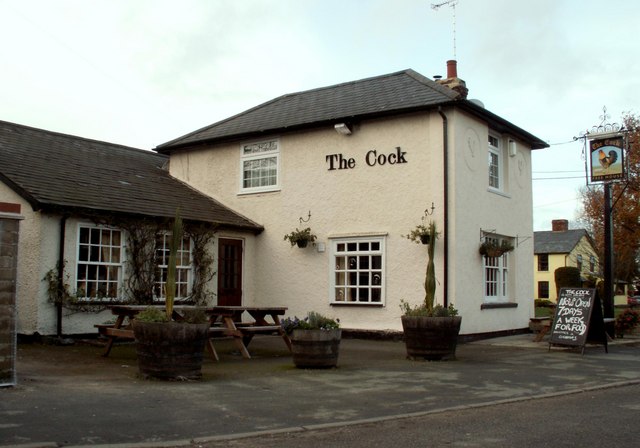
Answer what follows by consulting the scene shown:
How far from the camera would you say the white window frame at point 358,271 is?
15969 mm

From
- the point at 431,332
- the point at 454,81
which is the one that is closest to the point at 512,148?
the point at 454,81

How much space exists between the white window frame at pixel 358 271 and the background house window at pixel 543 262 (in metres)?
44.9

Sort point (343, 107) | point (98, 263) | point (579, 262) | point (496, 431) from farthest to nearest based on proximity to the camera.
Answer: point (579, 262) < point (343, 107) < point (98, 263) < point (496, 431)

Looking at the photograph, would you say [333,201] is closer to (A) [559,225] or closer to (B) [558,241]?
(B) [558,241]

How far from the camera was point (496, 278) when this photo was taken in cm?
1706

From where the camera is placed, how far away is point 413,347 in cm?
1155

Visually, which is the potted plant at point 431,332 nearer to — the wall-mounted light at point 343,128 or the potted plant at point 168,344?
the potted plant at point 168,344

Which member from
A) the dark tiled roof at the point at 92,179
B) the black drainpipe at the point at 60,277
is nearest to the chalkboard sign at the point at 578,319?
the dark tiled roof at the point at 92,179

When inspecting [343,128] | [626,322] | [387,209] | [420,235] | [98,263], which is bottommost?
[626,322]

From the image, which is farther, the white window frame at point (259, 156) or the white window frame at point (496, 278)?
the white window frame at point (259, 156)

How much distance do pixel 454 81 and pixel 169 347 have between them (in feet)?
39.0

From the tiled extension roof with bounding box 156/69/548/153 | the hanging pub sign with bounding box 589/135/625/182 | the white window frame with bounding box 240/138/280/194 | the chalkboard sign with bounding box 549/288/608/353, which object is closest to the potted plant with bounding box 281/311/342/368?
the chalkboard sign with bounding box 549/288/608/353

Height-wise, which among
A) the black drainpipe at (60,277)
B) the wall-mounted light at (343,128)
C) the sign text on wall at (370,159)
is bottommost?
the black drainpipe at (60,277)

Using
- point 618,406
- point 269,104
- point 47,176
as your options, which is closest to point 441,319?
point 618,406
